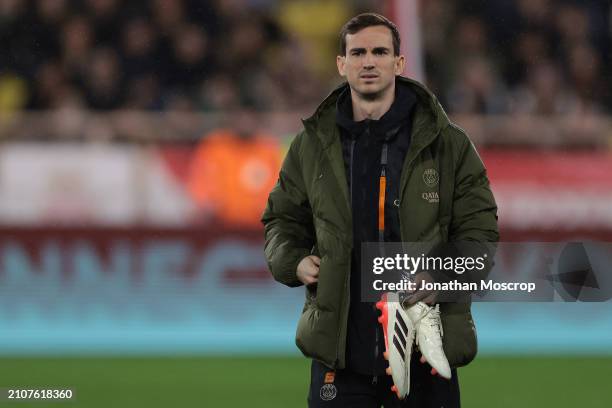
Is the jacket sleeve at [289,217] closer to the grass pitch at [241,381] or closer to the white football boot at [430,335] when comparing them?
the white football boot at [430,335]

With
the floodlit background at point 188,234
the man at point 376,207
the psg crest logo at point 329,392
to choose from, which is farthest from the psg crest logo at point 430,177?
the floodlit background at point 188,234

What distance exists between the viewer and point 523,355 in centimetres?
1098

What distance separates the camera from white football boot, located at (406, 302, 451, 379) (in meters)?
4.40

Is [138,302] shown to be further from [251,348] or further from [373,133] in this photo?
[373,133]

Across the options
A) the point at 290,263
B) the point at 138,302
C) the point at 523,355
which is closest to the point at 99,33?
the point at 138,302

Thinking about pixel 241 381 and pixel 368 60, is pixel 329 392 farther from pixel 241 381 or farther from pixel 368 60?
pixel 241 381

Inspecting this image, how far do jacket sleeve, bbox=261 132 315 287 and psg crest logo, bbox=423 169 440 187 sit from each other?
0.46m

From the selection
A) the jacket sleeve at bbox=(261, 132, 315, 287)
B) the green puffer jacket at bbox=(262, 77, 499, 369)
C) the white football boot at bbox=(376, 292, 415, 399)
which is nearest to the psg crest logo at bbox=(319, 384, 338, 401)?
the green puffer jacket at bbox=(262, 77, 499, 369)

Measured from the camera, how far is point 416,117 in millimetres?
4609

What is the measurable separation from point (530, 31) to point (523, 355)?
546 centimetres

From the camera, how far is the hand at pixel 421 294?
175 inches

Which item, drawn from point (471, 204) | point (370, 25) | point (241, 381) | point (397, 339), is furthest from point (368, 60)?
point (241, 381)

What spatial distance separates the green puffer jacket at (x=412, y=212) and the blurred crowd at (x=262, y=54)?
8802 millimetres

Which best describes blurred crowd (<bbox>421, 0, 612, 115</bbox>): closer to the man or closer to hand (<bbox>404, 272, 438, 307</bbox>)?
the man
